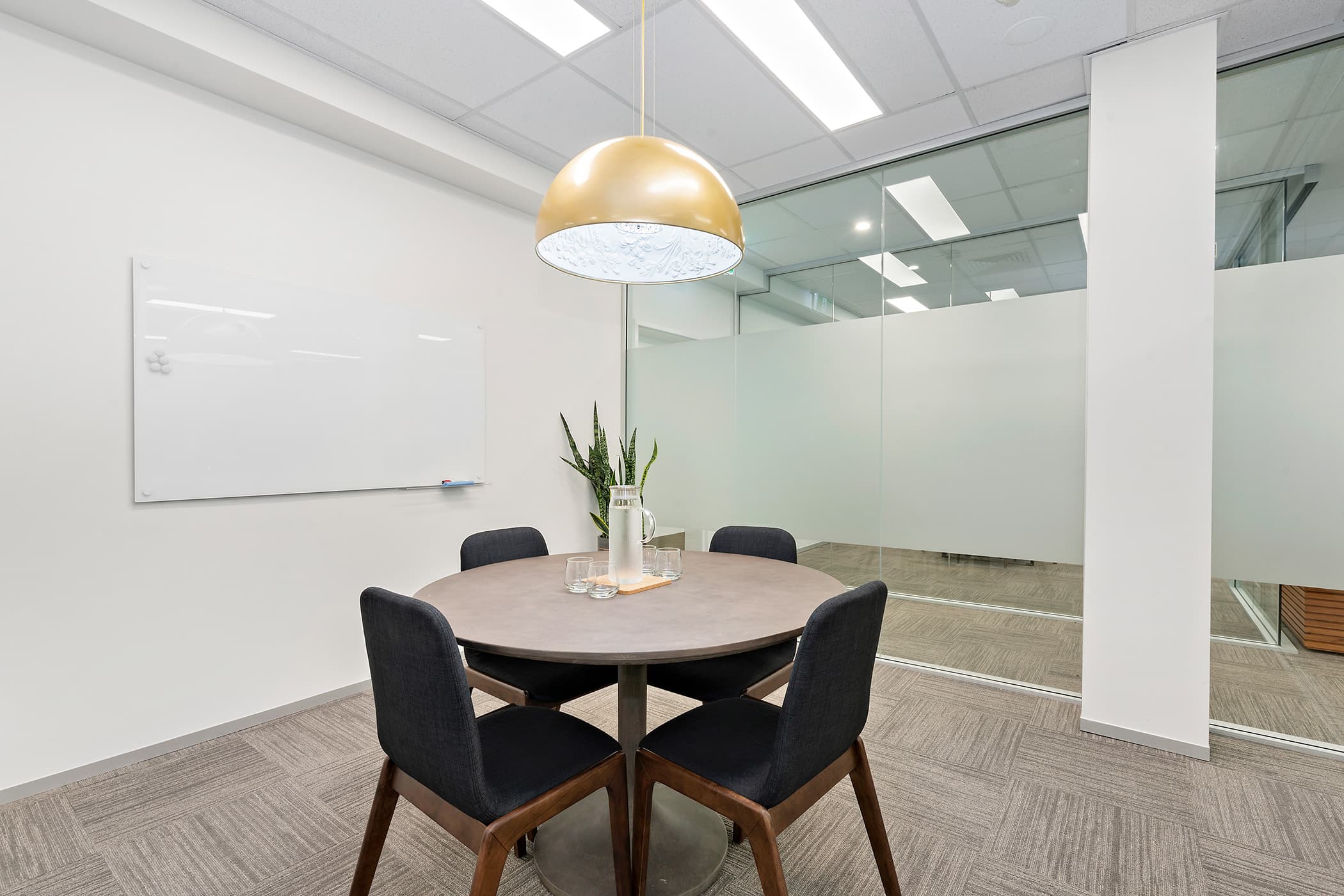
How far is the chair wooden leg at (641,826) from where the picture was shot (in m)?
1.61

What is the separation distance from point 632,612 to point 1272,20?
11.5 feet

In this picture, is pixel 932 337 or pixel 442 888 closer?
pixel 442 888

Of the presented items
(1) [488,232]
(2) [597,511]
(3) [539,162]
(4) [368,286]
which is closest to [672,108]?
(3) [539,162]

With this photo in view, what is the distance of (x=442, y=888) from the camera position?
1.84 metres

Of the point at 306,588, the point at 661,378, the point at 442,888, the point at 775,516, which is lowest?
the point at 442,888

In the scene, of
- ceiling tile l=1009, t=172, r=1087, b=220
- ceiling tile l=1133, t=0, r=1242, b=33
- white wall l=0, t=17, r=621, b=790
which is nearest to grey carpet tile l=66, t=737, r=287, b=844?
white wall l=0, t=17, r=621, b=790

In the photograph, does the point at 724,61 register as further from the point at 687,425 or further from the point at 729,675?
the point at 729,675

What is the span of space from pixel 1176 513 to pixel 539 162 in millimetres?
3903

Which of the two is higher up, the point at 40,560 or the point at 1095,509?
the point at 1095,509

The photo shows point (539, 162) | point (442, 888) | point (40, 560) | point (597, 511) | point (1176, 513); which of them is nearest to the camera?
point (442, 888)

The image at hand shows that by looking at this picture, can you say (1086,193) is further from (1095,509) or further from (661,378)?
(661,378)

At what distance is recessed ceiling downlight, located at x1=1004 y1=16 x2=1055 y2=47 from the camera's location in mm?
2586

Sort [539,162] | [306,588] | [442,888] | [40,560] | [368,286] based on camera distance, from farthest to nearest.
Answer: [539,162] → [368,286] → [306,588] → [40,560] → [442,888]

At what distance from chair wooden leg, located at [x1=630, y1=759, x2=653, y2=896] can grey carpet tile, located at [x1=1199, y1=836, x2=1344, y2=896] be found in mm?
1668
